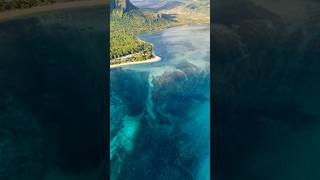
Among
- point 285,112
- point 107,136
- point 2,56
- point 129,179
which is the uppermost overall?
point 2,56

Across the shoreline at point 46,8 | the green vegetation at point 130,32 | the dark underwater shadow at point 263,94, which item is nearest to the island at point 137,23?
the green vegetation at point 130,32

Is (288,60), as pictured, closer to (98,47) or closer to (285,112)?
(285,112)

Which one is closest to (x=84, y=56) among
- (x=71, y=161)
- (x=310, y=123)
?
(x=71, y=161)

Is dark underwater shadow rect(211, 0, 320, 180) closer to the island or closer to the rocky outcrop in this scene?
the island

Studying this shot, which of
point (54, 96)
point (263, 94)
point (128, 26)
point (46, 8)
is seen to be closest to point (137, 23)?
point (128, 26)

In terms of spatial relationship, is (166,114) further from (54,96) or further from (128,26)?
(54,96)

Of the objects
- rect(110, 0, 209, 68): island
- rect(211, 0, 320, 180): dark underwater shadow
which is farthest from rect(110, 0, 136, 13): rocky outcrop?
rect(211, 0, 320, 180): dark underwater shadow

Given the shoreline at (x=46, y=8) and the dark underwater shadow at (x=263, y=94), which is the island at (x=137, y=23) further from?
the dark underwater shadow at (x=263, y=94)
